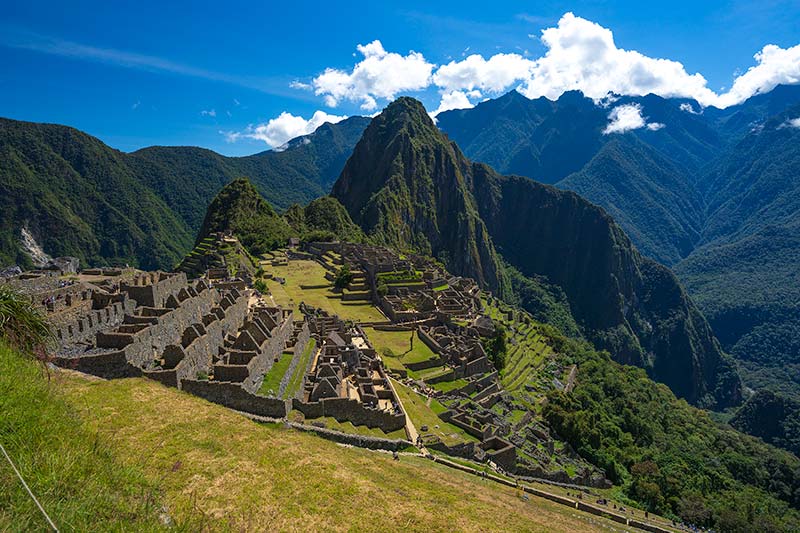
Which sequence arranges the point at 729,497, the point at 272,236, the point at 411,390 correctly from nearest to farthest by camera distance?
the point at 411,390 → the point at 729,497 → the point at 272,236

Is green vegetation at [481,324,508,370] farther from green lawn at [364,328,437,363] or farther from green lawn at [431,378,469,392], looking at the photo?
green lawn at [431,378,469,392]

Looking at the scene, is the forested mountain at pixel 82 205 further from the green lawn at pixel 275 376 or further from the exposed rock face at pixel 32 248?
the green lawn at pixel 275 376

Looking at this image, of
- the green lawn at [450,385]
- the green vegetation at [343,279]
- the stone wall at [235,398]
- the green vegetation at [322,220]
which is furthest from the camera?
the green vegetation at [322,220]

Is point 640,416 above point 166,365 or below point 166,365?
below

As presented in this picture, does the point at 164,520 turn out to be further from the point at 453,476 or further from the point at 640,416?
the point at 640,416

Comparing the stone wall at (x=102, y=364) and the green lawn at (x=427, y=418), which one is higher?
the stone wall at (x=102, y=364)

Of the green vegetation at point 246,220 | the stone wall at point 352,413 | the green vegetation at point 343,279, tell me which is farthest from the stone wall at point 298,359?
the green vegetation at point 246,220

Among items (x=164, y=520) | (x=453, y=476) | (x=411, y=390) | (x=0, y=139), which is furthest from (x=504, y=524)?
(x=0, y=139)
